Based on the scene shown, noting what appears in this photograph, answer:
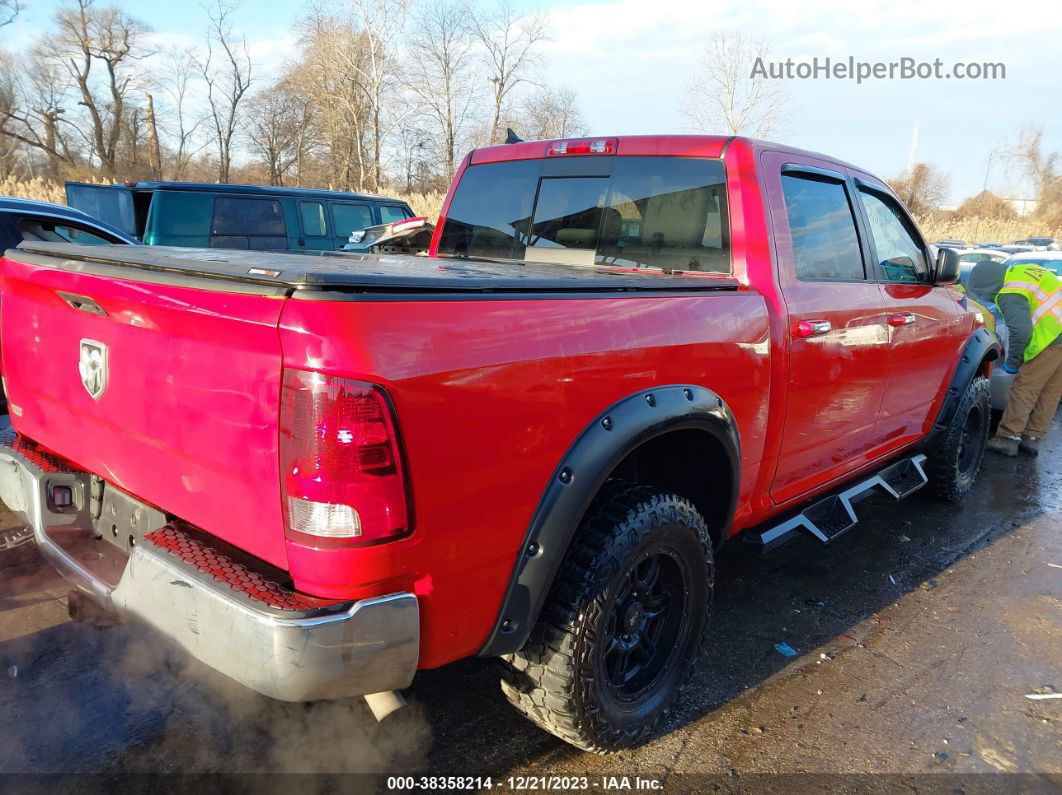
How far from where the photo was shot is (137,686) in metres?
2.66

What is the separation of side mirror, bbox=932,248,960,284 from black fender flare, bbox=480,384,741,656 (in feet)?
8.71

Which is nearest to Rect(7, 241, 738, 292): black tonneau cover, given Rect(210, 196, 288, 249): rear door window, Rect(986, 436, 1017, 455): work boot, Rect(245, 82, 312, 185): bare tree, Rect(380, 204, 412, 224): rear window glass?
Rect(986, 436, 1017, 455): work boot

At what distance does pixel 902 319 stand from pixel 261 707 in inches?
132

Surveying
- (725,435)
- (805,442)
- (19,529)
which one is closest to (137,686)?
(19,529)

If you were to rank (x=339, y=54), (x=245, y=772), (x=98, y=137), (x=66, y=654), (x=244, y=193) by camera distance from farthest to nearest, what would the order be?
1. (x=98, y=137)
2. (x=339, y=54)
3. (x=244, y=193)
4. (x=66, y=654)
5. (x=245, y=772)

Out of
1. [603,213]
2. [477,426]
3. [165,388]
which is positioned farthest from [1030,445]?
[165,388]

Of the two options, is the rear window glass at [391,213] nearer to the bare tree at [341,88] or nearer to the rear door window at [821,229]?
the rear door window at [821,229]

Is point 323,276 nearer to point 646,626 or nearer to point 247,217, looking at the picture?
point 646,626

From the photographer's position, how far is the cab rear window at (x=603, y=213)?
298cm

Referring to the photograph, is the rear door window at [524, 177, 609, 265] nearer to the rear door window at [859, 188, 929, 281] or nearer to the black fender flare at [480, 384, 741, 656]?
the black fender flare at [480, 384, 741, 656]

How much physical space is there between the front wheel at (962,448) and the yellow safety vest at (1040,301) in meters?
1.27

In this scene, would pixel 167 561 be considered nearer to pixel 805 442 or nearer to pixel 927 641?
pixel 805 442

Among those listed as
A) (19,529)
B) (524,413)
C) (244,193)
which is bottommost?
(19,529)

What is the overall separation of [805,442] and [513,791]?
5.95 feet
